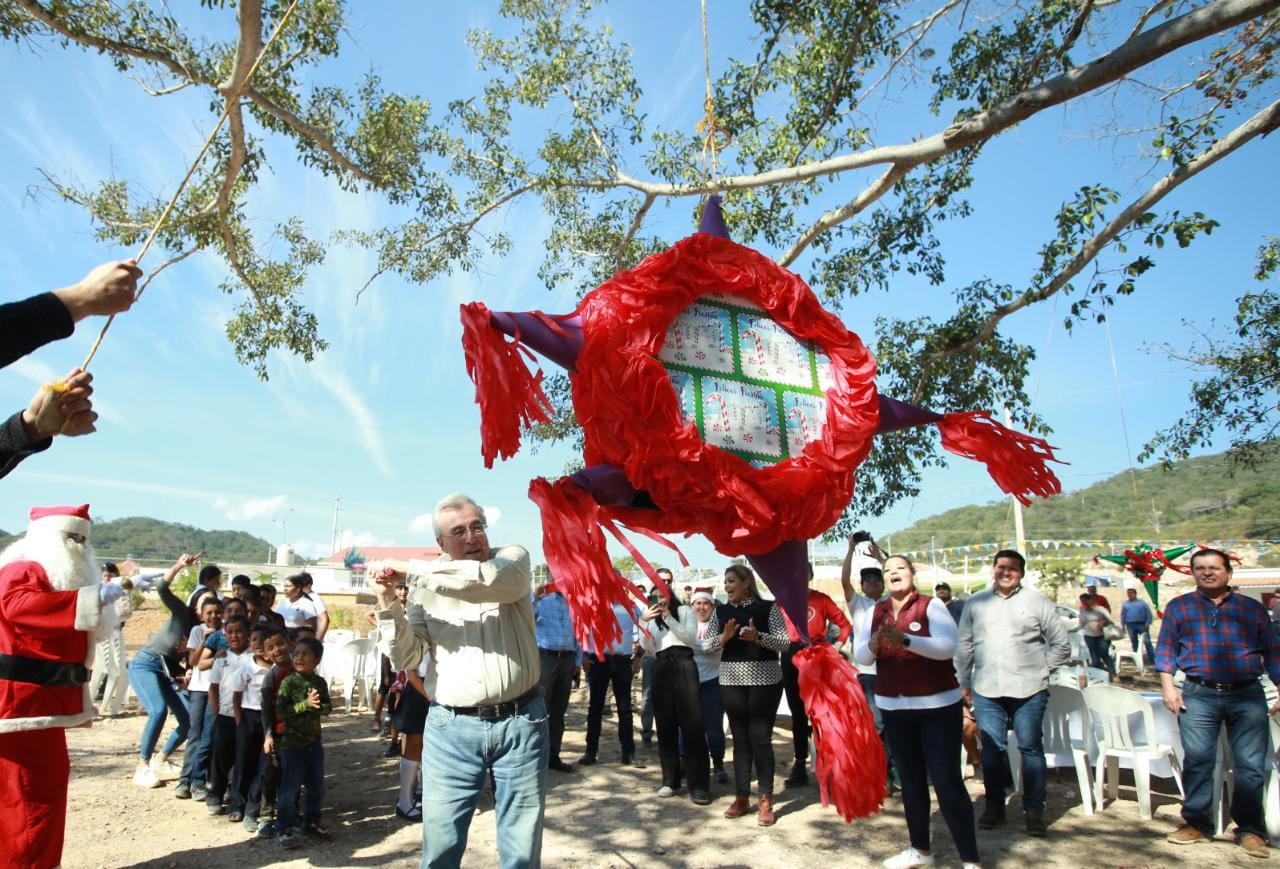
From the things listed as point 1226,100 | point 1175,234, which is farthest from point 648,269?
point 1226,100

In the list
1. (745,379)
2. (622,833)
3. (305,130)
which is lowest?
(622,833)

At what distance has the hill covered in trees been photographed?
27.2m

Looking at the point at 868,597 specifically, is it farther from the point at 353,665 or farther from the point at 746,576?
the point at 353,665

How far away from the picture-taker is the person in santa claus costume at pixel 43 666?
2.38 m

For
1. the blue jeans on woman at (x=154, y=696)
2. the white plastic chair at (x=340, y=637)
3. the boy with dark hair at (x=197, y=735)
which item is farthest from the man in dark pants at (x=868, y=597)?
the white plastic chair at (x=340, y=637)

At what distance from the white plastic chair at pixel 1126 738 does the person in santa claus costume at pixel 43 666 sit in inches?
169

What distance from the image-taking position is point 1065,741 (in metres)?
4.34

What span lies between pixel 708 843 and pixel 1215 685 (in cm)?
228

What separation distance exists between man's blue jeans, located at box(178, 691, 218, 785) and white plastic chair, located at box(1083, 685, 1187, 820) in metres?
4.51

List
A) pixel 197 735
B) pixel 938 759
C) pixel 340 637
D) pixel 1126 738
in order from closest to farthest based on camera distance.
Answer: pixel 938 759, pixel 1126 738, pixel 197 735, pixel 340 637

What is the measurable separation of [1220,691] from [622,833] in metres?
2.68

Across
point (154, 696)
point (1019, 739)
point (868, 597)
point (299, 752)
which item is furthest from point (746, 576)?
point (154, 696)

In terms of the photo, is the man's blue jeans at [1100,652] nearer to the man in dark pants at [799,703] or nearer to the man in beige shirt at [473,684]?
the man in dark pants at [799,703]

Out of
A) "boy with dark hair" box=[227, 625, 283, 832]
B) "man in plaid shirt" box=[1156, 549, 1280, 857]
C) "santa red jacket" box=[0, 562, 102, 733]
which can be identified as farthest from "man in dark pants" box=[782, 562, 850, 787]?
"santa red jacket" box=[0, 562, 102, 733]
